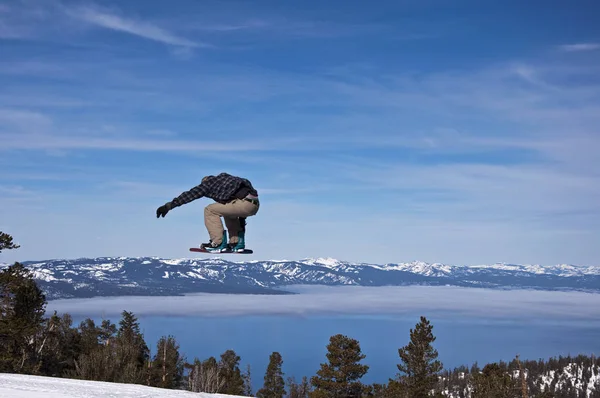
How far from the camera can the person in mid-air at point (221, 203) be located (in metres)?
10.9

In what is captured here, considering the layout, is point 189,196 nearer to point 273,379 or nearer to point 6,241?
point 6,241

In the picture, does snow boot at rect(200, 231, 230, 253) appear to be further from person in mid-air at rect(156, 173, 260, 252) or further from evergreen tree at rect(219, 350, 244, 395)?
evergreen tree at rect(219, 350, 244, 395)

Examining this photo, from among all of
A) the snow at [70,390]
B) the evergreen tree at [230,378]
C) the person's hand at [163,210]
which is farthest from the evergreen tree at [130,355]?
the person's hand at [163,210]

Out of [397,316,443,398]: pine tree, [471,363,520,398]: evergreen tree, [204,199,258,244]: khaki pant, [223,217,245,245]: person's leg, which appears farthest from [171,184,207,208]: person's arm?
[397,316,443,398]: pine tree

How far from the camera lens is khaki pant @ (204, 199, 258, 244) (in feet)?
37.3

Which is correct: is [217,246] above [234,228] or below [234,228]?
below

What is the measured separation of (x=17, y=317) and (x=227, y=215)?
29797 millimetres

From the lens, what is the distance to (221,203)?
1144 cm

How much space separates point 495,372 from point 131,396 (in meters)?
56.1

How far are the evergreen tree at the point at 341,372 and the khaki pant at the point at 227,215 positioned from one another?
127 ft

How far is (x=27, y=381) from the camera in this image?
12172 millimetres

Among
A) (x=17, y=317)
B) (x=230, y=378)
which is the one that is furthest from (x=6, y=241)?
(x=230, y=378)

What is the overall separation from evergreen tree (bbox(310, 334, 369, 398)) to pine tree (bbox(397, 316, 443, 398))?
307 inches

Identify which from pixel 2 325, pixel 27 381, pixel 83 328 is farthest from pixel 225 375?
pixel 27 381
